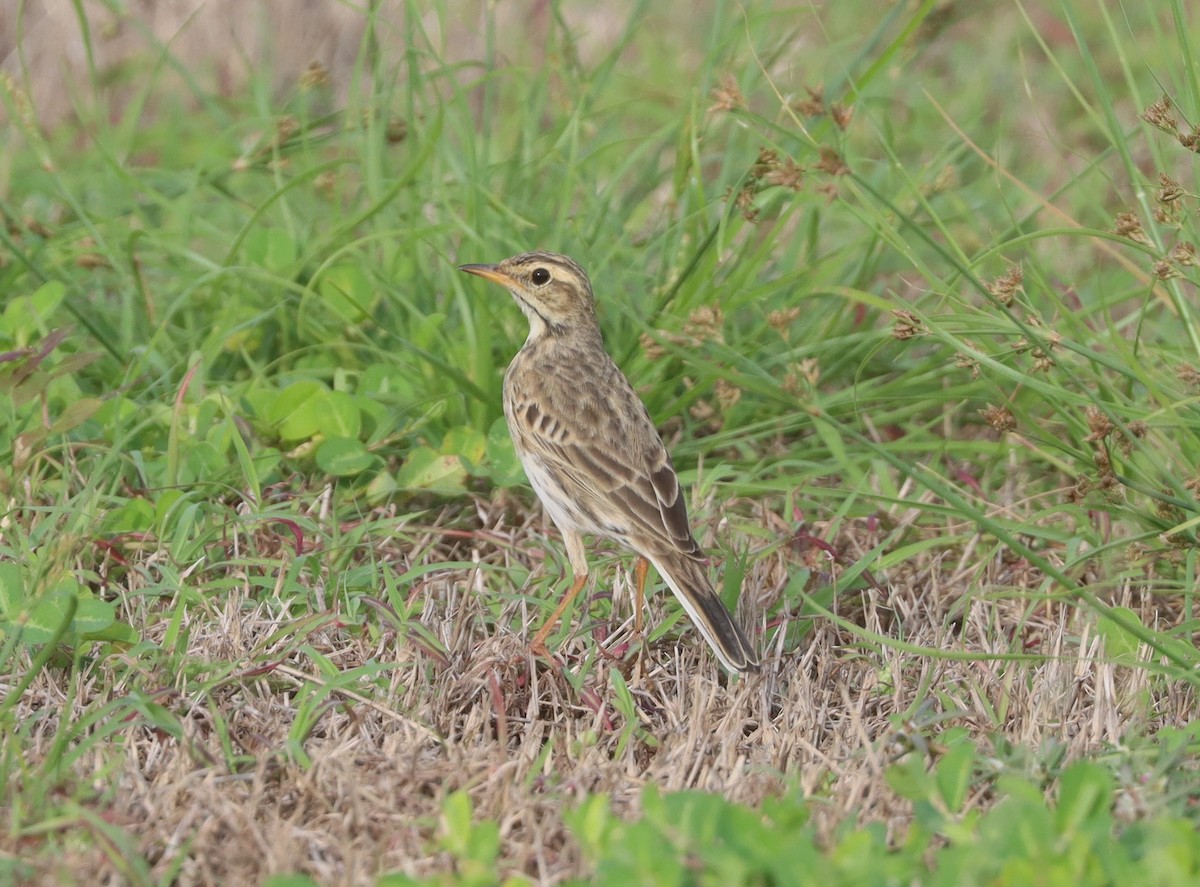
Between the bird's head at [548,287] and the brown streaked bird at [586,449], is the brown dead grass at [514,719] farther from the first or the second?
the bird's head at [548,287]

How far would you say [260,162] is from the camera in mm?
→ 6293

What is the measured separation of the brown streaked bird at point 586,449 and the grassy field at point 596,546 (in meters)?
0.23

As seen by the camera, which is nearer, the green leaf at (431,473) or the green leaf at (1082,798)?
the green leaf at (1082,798)

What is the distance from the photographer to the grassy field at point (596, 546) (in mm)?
3494

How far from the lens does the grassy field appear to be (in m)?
3.49

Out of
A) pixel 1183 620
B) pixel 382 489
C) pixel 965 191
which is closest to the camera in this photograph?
pixel 1183 620

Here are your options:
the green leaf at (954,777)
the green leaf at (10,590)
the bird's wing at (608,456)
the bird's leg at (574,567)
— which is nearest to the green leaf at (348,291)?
the bird's wing at (608,456)

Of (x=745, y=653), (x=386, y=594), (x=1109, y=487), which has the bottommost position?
(x=386, y=594)

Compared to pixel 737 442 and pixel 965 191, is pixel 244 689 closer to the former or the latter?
pixel 737 442

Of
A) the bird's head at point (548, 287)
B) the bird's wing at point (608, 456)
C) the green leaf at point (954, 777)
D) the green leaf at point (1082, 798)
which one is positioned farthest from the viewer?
the bird's head at point (548, 287)

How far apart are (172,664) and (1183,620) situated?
302cm

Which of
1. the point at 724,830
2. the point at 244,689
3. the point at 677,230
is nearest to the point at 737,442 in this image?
the point at 677,230

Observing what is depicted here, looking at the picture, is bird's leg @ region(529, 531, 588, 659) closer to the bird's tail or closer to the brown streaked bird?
the brown streaked bird

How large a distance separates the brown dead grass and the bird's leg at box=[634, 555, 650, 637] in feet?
0.18
